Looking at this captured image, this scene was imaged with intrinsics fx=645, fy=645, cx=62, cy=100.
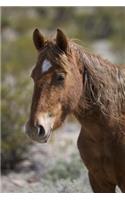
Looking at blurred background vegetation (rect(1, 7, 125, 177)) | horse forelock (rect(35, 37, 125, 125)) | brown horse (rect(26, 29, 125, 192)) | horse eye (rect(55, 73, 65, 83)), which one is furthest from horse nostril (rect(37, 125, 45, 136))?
blurred background vegetation (rect(1, 7, 125, 177))

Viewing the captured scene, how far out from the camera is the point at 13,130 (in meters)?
11.1

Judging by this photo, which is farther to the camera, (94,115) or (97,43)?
(97,43)

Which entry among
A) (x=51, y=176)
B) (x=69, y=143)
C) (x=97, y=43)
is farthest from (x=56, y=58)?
(x=97, y=43)

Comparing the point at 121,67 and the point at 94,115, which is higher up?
the point at 121,67

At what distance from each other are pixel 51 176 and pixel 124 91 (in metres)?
4.18

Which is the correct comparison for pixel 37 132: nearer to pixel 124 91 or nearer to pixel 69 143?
pixel 124 91

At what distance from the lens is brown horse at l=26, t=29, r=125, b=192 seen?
4781mm

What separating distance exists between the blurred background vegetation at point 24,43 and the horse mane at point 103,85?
441 cm

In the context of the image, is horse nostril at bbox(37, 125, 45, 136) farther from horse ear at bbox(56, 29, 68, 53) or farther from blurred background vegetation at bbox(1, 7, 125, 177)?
blurred background vegetation at bbox(1, 7, 125, 177)

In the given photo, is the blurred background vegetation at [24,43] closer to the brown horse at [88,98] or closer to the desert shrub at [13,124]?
the desert shrub at [13,124]

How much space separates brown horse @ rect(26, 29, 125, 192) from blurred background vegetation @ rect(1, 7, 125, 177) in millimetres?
4306

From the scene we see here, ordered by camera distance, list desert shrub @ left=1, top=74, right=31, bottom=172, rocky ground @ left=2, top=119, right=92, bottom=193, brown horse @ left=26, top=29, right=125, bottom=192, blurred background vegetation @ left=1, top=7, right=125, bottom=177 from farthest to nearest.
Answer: blurred background vegetation @ left=1, top=7, right=125, bottom=177, desert shrub @ left=1, top=74, right=31, bottom=172, rocky ground @ left=2, top=119, right=92, bottom=193, brown horse @ left=26, top=29, right=125, bottom=192
